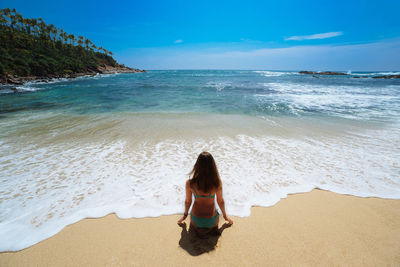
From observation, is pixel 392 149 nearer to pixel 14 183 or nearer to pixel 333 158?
pixel 333 158

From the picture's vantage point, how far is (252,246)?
8.80 feet

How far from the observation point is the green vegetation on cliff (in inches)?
1481

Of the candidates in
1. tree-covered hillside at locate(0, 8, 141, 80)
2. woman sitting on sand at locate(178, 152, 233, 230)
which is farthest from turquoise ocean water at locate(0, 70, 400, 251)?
tree-covered hillside at locate(0, 8, 141, 80)

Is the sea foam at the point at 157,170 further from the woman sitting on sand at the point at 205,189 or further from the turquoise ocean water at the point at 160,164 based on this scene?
the woman sitting on sand at the point at 205,189

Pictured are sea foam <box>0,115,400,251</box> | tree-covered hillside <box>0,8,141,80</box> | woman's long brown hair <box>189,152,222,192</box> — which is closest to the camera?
woman's long brown hair <box>189,152,222,192</box>

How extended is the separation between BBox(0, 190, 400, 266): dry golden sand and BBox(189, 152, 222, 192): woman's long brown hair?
0.92 meters

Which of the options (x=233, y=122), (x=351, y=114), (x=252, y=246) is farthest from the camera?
(x=351, y=114)

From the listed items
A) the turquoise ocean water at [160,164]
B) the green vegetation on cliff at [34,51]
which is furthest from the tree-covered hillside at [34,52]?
the turquoise ocean water at [160,164]

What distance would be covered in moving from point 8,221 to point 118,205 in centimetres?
190

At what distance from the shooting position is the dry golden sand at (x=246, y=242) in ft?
8.11

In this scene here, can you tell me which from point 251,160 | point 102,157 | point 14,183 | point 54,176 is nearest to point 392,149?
point 251,160

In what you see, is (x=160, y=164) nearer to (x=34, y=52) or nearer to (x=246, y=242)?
(x=246, y=242)

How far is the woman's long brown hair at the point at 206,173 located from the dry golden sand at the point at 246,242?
916 mm

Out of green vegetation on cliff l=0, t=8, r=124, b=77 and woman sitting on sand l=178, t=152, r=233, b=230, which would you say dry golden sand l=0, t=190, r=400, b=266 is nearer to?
woman sitting on sand l=178, t=152, r=233, b=230
